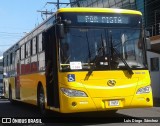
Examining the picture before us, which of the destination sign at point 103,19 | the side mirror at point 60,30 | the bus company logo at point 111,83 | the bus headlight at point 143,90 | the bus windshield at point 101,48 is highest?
the destination sign at point 103,19

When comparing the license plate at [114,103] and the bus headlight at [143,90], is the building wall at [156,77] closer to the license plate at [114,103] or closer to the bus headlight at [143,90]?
the bus headlight at [143,90]

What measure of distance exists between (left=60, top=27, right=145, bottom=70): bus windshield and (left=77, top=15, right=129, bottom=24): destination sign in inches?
9.9

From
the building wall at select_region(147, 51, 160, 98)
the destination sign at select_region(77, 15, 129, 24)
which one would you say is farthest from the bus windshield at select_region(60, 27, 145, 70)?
the building wall at select_region(147, 51, 160, 98)

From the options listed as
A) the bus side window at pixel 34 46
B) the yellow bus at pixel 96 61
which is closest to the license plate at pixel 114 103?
the yellow bus at pixel 96 61

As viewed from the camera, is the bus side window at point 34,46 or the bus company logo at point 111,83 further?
the bus side window at point 34,46

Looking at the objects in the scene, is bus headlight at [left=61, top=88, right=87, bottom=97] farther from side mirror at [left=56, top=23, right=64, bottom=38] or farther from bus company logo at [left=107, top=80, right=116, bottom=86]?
side mirror at [left=56, top=23, right=64, bottom=38]

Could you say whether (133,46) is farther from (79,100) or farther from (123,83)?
(79,100)

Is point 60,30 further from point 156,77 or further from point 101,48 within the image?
point 156,77

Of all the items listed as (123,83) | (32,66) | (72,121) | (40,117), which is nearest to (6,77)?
(32,66)

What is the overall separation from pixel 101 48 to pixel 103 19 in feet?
3.02

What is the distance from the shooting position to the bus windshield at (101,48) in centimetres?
1196

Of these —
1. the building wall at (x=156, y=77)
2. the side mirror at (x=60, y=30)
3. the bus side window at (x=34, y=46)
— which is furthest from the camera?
the building wall at (x=156, y=77)

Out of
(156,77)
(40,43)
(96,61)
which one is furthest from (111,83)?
(156,77)

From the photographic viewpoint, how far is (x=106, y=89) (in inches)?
472
